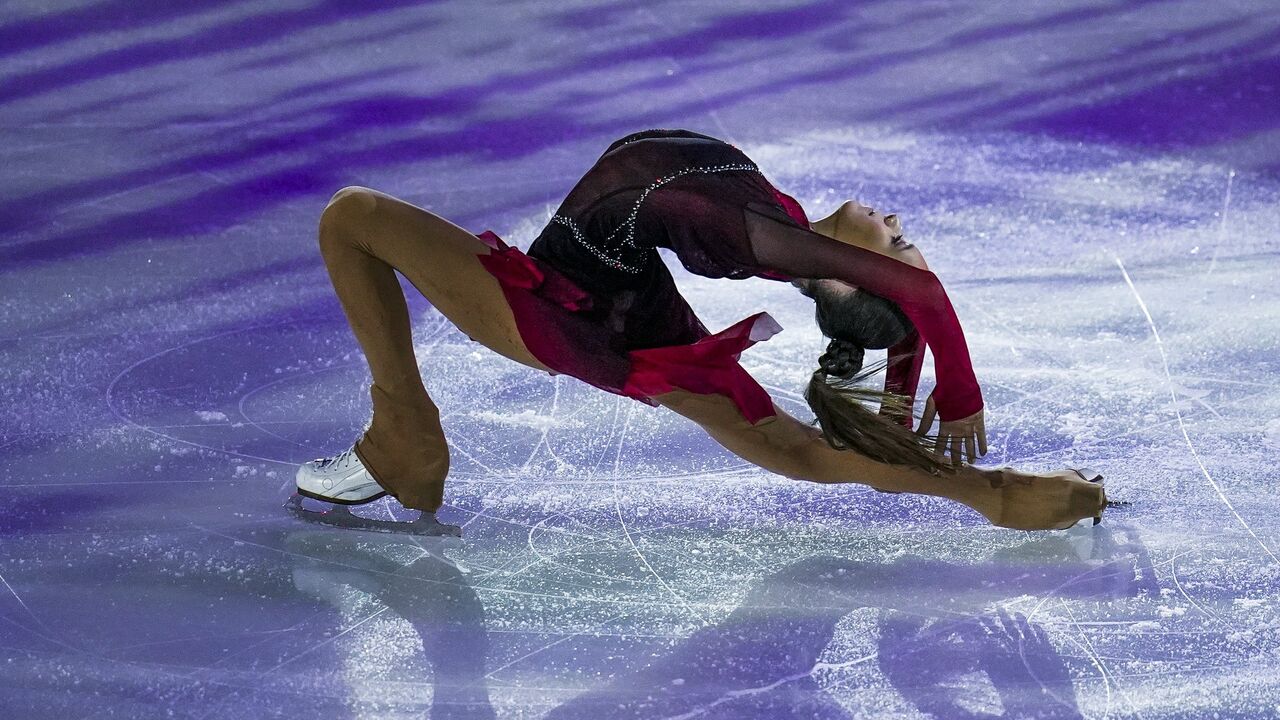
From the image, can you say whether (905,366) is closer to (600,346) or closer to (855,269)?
(855,269)

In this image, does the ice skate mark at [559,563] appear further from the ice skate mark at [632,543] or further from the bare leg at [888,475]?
the bare leg at [888,475]

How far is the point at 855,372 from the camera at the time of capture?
2.57 meters

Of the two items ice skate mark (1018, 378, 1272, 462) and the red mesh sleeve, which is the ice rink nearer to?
ice skate mark (1018, 378, 1272, 462)

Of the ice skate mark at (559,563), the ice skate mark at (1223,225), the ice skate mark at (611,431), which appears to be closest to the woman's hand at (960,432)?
the ice skate mark at (559,563)

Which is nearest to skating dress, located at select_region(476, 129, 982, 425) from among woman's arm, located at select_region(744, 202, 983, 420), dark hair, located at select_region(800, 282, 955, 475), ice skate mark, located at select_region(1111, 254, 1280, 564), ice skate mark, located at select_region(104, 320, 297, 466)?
woman's arm, located at select_region(744, 202, 983, 420)

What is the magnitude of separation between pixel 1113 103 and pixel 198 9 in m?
3.90

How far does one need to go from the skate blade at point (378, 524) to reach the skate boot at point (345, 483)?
0.03 meters

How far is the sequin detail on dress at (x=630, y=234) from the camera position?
2.45m

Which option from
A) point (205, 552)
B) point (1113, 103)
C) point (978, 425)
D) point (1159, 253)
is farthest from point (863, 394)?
point (1113, 103)

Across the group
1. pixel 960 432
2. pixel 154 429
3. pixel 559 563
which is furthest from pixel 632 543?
pixel 154 429

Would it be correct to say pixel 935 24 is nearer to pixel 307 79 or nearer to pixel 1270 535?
pixel 307 79

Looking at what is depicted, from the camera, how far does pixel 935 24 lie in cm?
614

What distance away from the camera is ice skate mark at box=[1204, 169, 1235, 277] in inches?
165

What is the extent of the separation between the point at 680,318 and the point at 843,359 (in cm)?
40
